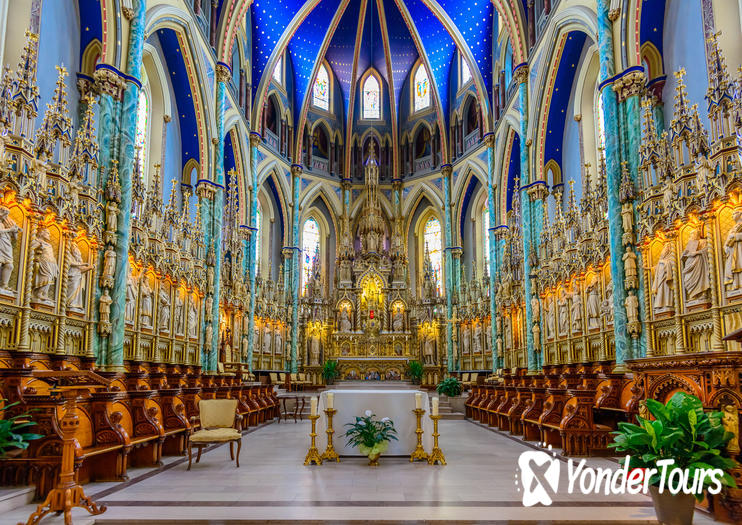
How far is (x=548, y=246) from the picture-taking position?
19547mm

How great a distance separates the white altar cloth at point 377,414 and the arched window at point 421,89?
93.2ft

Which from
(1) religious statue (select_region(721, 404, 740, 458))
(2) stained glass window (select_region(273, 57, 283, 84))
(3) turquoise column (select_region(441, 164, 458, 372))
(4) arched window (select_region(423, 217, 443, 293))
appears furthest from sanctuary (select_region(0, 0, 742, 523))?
(2) stained glass window (select_region(273, 57, 283, 84))

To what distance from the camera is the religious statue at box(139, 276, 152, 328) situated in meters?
15.3

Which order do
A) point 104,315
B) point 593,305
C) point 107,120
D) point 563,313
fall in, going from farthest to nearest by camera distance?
point 563,313 → point 593,305 → point 107,120 → point 104,315

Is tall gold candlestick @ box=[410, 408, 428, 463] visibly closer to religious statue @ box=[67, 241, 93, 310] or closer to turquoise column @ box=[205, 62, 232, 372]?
religious statue @ box=[67, 241, 93, 310]

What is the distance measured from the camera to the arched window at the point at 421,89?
35.6 m

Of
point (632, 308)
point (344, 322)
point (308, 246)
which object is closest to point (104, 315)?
point (632, 308)

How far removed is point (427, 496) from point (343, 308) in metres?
25.6

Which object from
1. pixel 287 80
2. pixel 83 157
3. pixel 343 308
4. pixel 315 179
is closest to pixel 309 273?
pixel 343 308

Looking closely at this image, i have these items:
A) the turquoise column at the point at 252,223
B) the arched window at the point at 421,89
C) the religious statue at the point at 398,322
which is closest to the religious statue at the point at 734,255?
the turquoise column at the point at 252,223

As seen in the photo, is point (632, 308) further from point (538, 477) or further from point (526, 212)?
point (526, 212)

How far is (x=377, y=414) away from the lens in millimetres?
9734

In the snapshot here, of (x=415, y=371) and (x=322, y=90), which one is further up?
(x=322, y=90)

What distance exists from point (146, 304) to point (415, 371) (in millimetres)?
16851
